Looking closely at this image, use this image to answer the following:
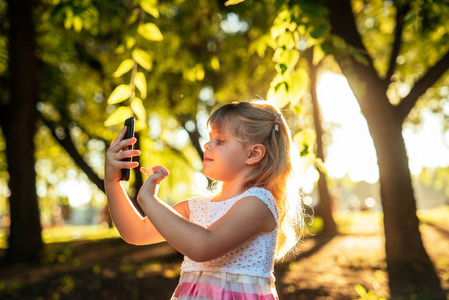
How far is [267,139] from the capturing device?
204 centimetres

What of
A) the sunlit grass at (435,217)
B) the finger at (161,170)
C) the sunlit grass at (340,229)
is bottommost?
A: the sunlit grass at (435,217)

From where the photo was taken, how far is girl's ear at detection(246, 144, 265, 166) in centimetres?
196

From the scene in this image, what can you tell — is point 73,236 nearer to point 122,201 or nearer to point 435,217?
point 435,217

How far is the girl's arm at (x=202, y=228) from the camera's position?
63.1 inches

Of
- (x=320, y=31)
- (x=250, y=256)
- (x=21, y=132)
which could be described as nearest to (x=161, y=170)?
(x=250, y=256)

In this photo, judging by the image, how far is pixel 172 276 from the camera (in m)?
7.05

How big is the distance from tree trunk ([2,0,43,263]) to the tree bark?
5976mm

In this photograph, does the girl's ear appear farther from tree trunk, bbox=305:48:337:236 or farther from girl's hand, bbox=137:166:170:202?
tree trunk, bbox=305:48:337:236

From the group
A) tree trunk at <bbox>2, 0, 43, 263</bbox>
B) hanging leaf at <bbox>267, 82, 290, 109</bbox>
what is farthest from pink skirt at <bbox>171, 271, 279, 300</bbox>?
tree trunk at <bbox>2, 0, 43, 263</bbox>

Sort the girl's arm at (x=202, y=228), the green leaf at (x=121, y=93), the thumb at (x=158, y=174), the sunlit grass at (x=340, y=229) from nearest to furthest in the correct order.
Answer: the girl's arm at (x=202, y=228), the thumb at (x=158, y=174), the green leaf at (x=121, y=93), the sunlit grass at (x=340, y=229)

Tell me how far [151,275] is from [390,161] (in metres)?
4.31

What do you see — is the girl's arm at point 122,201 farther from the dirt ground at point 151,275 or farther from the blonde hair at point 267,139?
the dirt ground at point 151,275

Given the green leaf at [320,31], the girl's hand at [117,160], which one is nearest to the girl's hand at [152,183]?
the girl's hand at [117,160]

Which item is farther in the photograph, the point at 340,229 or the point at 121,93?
the point at 340,229
